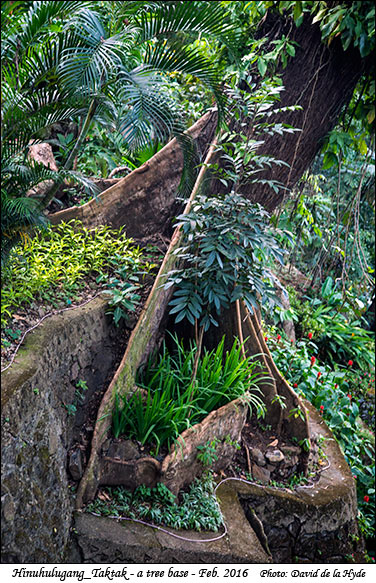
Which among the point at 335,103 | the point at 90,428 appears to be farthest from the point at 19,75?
the point at 335,103

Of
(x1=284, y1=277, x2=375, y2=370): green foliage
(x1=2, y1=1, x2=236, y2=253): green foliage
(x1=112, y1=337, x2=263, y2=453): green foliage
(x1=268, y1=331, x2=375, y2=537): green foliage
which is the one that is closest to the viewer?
(x1=2, y1=1, x2=236, y2=253): green foliage

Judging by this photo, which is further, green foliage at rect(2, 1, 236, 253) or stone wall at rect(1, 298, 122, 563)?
green foliage at rect(2, 1, 236, 253)

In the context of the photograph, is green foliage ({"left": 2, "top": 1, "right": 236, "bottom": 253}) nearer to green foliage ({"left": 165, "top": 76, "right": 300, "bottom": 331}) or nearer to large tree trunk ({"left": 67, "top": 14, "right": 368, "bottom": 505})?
green foliage ({"left": 165, "top": 76, "right": 300, "bottom": 331})

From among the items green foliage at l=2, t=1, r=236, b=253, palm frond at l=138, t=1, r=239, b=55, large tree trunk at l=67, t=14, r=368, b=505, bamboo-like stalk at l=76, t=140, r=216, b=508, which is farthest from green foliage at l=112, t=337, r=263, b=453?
palm frond at l=138, t=1, r=239, b=55

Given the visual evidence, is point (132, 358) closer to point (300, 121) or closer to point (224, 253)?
point (224, 253)

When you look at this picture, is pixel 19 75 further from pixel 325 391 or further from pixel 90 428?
pixel 325 391

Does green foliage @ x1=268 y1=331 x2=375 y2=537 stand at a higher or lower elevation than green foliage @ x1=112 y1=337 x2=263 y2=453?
lower

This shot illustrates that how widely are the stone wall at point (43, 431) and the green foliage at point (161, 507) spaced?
283mm

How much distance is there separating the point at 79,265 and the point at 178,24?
1843mm

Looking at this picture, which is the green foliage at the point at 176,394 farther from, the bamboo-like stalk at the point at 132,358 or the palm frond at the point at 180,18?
the palm frond at the point at 180,18

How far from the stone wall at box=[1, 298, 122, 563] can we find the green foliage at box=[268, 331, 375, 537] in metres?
2.36

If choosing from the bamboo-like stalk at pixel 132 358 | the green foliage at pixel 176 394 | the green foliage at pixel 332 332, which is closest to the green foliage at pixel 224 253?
the bamboo-like stalk at pixel 132 358

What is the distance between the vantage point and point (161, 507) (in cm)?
324

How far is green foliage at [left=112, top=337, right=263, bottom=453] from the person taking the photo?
11.0 feet
